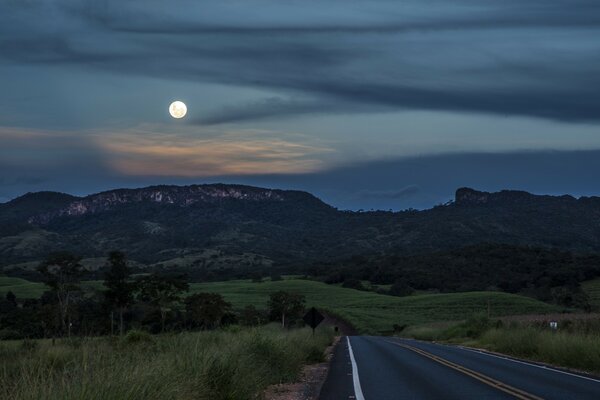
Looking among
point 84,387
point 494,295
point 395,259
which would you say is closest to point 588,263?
point 494,295

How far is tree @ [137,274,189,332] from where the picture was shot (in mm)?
57375

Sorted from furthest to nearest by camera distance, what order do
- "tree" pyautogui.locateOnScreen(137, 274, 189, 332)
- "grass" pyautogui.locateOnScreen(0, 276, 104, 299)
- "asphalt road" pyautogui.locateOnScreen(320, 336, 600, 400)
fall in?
"grass" pyautogui.locateOnScreen(0, 276, 104, 299)
"tree" pyautogui.locateOnScreen(137, 274, 189, 332)
"asphalt road" pyautogui.locateOnScreen(320, 336, 600, 400)

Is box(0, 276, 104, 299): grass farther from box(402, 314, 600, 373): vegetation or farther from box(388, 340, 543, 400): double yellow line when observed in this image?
box(388, 340, 543, 400): double yellow line

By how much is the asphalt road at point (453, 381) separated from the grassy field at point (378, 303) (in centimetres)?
6742

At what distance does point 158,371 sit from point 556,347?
1985 cm

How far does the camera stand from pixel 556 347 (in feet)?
86.2

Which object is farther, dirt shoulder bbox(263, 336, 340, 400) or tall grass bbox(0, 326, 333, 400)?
dirt shoulder bbox(263, 336, 340, 400)

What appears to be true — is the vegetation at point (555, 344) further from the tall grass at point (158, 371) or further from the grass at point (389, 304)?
the grass at point (389, 304)

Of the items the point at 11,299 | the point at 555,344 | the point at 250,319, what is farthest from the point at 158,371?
the point at 11,299

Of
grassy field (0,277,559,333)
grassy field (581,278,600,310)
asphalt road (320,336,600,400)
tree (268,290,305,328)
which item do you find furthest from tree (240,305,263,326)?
grassy field (581,278,600,310)

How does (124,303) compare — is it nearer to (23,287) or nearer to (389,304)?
(389,304)

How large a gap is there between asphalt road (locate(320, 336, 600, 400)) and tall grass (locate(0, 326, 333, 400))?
1.82 metres

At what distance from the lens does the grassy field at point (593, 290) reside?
94.5 meters

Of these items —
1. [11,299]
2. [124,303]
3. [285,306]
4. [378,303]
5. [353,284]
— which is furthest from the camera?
[353,284]
